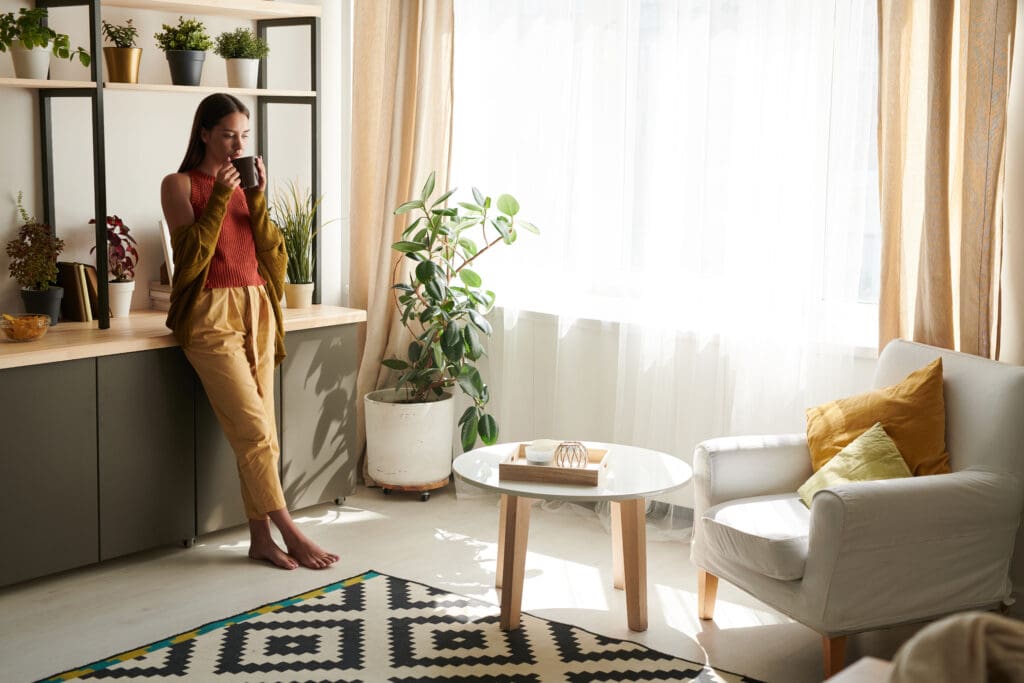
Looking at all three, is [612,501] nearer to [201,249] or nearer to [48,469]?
[201,249]

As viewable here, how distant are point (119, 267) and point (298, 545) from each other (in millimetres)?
1192

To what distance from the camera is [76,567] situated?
11.8 ft

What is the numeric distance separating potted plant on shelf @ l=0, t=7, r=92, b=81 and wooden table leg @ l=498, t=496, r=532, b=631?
188cm

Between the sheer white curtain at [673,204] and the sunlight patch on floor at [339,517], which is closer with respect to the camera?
the sheer white curtain at [673,204]

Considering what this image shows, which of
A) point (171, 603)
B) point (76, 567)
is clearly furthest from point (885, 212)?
point (76, 567)

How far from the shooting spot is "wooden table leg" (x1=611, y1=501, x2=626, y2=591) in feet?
11.3

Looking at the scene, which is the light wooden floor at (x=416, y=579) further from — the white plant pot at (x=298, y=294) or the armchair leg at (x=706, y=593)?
the white plant pot at (x=298, y=294)

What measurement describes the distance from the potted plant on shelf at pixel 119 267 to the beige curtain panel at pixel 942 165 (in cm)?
255

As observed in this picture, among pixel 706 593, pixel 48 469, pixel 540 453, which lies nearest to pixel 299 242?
pixel 48 469

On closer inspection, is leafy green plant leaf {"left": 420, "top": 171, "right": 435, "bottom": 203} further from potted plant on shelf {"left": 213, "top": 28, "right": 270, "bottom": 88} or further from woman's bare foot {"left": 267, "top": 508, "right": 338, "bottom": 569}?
woman's bare foot {"left": 267, "top": 508, "right": 338, "bottom": 569}

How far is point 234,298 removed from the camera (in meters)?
3.71

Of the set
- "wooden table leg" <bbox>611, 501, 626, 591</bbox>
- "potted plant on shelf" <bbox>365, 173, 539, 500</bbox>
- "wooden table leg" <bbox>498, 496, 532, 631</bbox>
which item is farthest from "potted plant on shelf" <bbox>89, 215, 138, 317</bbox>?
"wooden table leg" <bbox>611, 501, 626, 591</bbox>

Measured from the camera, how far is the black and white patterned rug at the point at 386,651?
2.93 metres

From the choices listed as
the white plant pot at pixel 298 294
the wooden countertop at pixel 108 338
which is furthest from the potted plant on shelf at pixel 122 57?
the white plant pot at pixel 298 294
